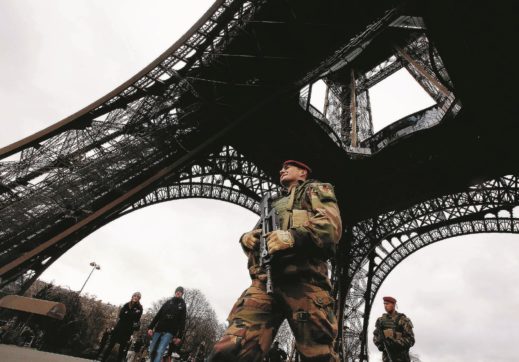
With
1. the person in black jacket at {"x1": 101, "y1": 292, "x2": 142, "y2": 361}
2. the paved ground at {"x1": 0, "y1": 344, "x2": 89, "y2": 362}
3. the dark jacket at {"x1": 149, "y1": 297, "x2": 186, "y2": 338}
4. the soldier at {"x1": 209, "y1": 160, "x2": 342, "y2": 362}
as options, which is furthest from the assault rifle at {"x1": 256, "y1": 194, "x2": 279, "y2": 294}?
the person in black jacket at {"x1": 101, "y1": 292, "x2": 142, "y2": 361}

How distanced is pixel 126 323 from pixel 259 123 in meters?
7.34

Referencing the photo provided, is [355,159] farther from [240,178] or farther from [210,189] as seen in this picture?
[210,189]

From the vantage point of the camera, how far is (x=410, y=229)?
16.0 meters

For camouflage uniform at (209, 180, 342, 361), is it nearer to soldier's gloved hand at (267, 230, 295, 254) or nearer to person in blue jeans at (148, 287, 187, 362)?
soldier's gloved hand at (267, 230, 295, 254)

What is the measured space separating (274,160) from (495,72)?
7453 millimetres

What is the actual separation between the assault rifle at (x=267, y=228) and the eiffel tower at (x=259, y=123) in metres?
5.46

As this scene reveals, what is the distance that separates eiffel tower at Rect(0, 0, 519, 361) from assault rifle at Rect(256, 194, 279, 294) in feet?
17.9

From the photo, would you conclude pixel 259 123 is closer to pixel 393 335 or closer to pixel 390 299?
pixel 390 299

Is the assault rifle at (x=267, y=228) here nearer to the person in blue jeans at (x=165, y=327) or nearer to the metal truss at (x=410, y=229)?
the person in blue jeans at (x=165, y=327)

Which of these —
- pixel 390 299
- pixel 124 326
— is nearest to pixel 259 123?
pixel 390 299

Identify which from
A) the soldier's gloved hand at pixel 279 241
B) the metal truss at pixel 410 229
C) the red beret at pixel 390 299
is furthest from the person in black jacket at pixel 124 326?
the metal truss at pixel 410 229

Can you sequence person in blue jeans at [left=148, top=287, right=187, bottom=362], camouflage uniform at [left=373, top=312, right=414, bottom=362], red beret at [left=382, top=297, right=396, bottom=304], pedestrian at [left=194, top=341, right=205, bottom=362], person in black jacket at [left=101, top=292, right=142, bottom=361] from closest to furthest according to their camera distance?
person in blue jeans at [left=148, top=287, right=187, bottom=362] < camouflage uniform at [left=373, top=312, right=414, bottom=362] < red beret at [left=382, top=297, right=396, bottom=304] < person in black jacket at [left=101, top=292, right=142, bottom=361] < pedestrian at [left=194, top=341, right=205, bottom=362]

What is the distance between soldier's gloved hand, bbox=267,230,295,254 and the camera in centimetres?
179

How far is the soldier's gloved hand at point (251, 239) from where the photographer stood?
7.57ft
